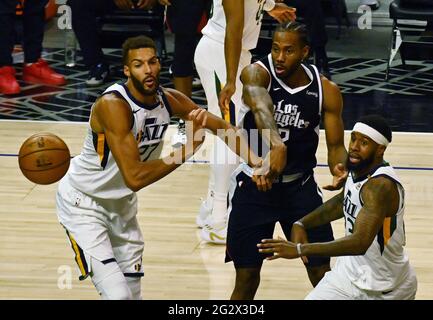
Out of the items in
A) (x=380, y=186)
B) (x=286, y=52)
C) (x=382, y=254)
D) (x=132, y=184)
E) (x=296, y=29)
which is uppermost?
(x=296, y=29)

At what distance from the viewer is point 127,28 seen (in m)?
11.9

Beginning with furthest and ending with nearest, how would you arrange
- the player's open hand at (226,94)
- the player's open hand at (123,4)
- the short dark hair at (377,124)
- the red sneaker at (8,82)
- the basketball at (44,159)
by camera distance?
the red sneaker at (8,82)
the player's open hand at (123,4)
the player's open hand at (226,94)
the basketball at (44,159)
the short dark hair at (377,124)

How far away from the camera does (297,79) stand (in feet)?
19.6

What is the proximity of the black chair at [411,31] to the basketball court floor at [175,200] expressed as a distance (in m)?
0.22

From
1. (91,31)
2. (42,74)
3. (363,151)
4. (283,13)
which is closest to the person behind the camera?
(363,151)

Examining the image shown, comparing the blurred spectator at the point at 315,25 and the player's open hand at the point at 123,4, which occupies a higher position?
the player's open hand at the point at 123,4

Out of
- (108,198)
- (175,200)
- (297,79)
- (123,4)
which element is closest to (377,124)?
(297,79)

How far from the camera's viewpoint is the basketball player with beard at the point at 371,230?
510 centimetres

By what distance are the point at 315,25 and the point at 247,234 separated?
5697 mm

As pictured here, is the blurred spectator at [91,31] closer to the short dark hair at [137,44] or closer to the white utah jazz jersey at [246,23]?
the white utah jazz jersey at [246,23]

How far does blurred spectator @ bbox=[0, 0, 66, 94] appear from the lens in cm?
1081

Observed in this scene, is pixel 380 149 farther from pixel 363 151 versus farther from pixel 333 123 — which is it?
pixel 333 123

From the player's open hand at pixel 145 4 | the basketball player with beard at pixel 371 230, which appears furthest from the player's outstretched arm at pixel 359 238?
the player's open hand at pixel 145 4
